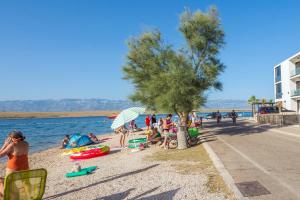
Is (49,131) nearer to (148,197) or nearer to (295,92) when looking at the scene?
(295,92)

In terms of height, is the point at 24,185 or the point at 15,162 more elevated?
the point at 15,162

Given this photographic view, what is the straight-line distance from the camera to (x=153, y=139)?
62.6 feet

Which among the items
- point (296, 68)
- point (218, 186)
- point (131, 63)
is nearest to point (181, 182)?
point (218, 186)

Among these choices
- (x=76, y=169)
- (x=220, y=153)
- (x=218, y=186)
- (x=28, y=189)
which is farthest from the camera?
(x=220, y=153)

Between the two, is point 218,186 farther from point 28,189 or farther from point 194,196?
point 28,189

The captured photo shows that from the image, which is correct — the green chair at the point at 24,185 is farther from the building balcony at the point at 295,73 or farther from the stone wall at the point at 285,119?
the building balcony at the point at 295,73

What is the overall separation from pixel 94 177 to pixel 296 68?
41.2 meters

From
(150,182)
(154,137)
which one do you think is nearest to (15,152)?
(150,182)

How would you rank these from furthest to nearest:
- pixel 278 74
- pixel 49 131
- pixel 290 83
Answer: pixel 49 131 < pixel 278 74 < pixel 290 83

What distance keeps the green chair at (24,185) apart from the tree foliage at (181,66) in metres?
15.9

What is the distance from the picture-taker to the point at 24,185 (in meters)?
5.50

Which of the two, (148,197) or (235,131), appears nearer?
(148,197)

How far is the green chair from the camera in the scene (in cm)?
530

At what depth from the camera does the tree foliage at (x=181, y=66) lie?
71.6 feet
